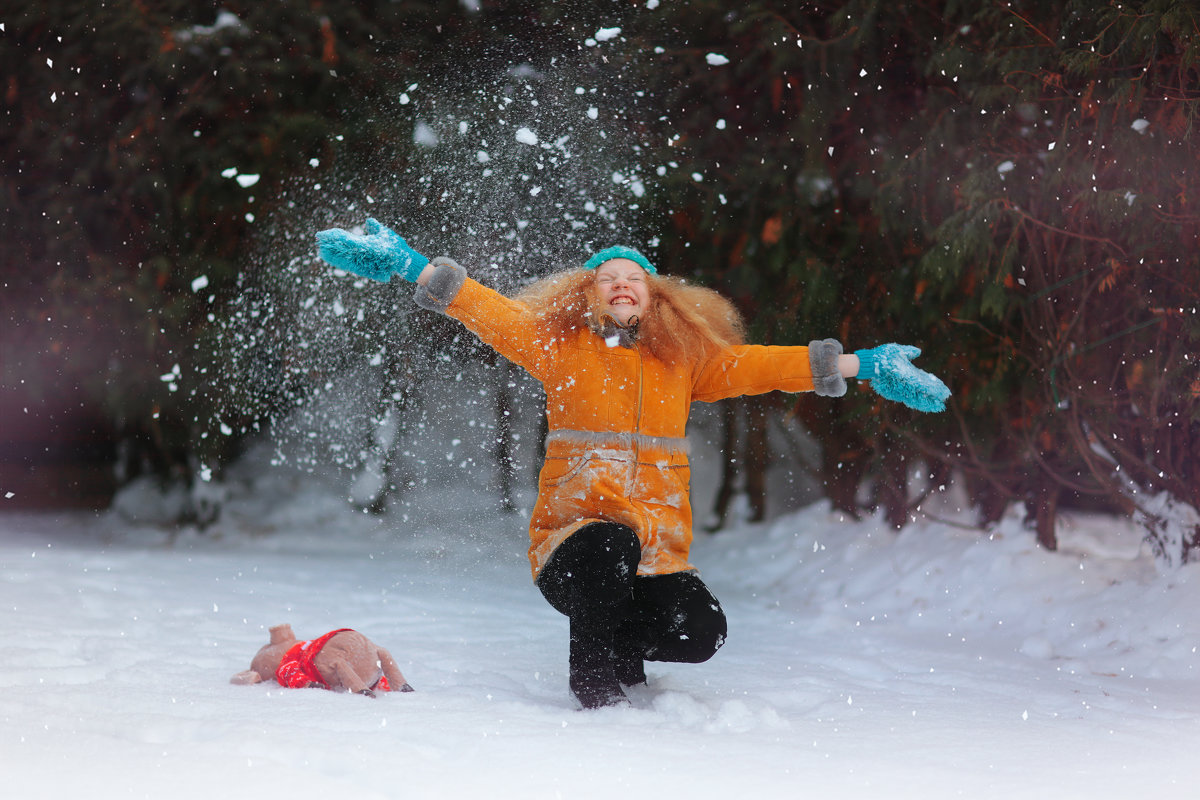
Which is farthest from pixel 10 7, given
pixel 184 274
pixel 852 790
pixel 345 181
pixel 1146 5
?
pixel 852 790

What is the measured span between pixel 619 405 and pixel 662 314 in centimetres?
32

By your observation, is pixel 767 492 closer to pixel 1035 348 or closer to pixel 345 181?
pixel 1035 348

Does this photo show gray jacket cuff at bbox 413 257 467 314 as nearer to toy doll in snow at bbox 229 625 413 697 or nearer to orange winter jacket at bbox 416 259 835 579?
orange winter jacket at bbox 416 259 835 579

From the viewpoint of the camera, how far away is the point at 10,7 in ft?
22.2

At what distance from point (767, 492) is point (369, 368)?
2.98 m

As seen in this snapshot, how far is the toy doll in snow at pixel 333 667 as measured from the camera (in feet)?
9.86

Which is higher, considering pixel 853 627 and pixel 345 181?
pixel 345 181

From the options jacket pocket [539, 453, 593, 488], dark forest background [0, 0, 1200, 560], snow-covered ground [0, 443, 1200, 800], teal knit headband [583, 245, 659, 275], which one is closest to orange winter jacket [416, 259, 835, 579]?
jacket pocket [539, 453, 593, 488]

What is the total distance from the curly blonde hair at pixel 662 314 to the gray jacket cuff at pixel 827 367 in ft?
0.90

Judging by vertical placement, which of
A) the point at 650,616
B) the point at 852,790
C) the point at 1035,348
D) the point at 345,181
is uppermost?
the point at 345,181

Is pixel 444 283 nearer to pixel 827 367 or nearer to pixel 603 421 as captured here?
pixel 603 421

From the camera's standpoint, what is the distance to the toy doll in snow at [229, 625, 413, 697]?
3.00 m

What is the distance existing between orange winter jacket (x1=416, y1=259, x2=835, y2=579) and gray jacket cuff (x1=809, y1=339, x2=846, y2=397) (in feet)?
0.10

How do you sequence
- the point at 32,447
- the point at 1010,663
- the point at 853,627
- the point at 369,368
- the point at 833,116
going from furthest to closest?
the point at 32,447, the point at 369,368, the point at 833,116, the point at 853,627, the point at 1010,663
